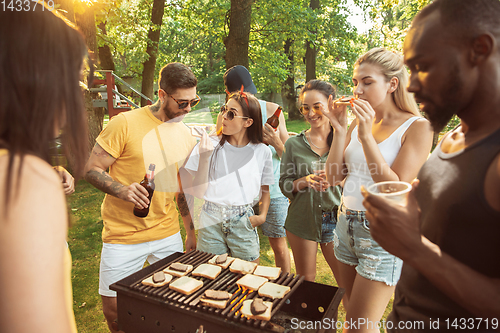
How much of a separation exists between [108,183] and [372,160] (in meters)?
2.31

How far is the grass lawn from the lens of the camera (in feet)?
12.8

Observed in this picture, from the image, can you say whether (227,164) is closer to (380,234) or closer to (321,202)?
(321,202)

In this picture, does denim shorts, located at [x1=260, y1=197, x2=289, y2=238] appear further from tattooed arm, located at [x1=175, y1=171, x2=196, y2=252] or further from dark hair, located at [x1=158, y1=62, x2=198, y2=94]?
dark hair, located at [x1=158, y1=62, x2=198, y2=94]

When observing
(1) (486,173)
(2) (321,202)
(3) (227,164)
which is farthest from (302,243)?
(1) (486,173)

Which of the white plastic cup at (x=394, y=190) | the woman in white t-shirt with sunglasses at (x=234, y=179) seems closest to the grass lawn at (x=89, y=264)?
the woman in white t-shirt with sunglasses at (x=234, y=179)

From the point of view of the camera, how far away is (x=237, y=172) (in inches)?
130

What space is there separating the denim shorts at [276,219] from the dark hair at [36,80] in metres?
3.19

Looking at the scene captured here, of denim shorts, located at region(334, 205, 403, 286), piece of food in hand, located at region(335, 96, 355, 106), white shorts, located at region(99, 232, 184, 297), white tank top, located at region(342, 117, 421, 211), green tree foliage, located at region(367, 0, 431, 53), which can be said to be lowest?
white shorts, located at region(99, 232, 184, 297)

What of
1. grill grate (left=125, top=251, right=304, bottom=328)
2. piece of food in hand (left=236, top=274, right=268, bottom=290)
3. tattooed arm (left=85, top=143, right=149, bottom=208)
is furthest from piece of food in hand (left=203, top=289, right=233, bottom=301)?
tattooed arm (left=85, top=143, right=149, bottom=208)

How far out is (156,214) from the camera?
313cm

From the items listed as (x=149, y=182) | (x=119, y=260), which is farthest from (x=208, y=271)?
(x=149, y=182)

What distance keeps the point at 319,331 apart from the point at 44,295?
5.17ft

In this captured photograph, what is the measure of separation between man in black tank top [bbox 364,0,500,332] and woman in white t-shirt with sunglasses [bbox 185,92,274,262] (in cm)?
198

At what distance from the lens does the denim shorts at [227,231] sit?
3.11 metres
